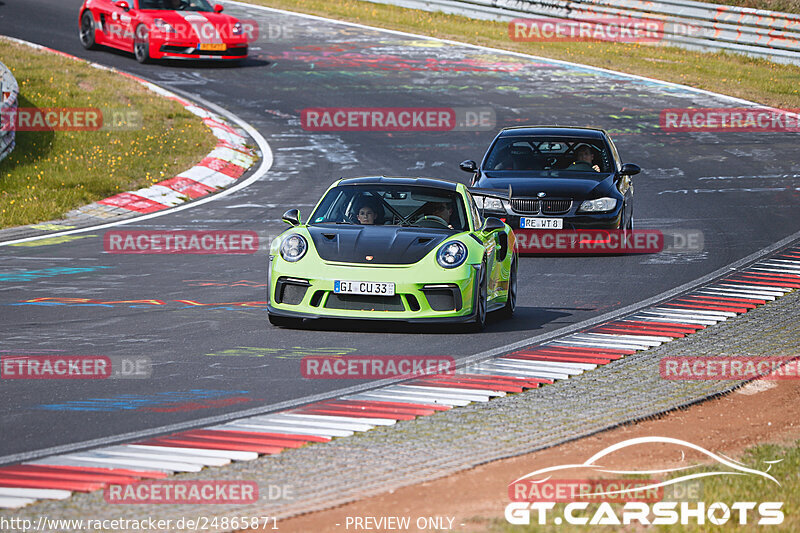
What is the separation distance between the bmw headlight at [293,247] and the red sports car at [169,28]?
17.6 m

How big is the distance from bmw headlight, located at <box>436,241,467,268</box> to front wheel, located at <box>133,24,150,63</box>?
61.7 ft

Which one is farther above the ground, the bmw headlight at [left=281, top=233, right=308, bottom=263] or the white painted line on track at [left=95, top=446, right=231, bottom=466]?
the bmw headlight at [left=281, top=233, right=308, bottom=263]

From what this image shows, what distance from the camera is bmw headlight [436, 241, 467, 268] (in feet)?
33.7

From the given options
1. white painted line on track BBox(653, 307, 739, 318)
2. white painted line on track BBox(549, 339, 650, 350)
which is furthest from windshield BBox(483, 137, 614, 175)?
white painted line on track BBox(549, 339, 650, 350)

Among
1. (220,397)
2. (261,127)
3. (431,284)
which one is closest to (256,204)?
(261,127)

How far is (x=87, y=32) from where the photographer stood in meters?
29.0

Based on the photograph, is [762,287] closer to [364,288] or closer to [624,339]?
[624,339]

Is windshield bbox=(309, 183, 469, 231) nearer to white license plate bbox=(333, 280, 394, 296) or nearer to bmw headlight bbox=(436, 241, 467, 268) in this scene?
bmw headlight bbox=(436, 241, 467, 268)

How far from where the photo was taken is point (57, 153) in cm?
2047

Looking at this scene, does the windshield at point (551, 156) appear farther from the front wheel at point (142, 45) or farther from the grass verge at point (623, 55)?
the front wheel at point (142, 45)

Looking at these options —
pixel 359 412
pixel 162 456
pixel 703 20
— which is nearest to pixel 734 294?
pixel 359 412

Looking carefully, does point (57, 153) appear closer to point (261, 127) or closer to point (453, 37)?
point (261, 127)

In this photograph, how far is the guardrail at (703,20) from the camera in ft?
99.9

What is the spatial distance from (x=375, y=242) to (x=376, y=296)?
0.65m
